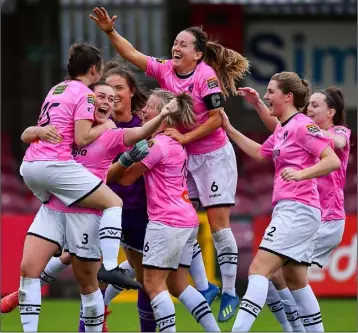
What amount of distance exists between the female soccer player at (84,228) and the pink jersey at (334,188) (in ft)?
5.58

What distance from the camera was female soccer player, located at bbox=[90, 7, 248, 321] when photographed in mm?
8805

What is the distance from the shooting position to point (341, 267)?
14.4 m

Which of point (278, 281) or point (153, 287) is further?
point (278, 281)

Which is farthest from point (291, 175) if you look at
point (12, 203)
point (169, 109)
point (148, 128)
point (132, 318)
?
point (12, 203)

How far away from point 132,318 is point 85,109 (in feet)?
15.7

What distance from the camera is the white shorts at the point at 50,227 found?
7930mm

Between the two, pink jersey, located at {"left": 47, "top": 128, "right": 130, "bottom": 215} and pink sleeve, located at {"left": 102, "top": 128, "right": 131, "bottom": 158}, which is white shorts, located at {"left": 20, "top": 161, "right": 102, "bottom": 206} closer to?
pink jersey, located at {"left": 47, "top": 128, "right": 130, "bottom": 215}

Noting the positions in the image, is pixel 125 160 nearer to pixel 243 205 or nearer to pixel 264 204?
pixel 243 205

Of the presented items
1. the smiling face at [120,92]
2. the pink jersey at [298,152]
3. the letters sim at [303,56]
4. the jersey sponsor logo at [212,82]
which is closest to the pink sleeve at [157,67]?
the smiling face at [120,92]

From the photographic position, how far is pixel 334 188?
9016mm

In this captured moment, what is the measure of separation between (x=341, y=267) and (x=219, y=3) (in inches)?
208

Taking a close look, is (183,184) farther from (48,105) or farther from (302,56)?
(302,56)

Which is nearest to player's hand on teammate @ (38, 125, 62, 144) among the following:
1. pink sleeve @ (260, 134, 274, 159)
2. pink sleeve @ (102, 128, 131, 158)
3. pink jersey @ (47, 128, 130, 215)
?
pink jersey @ (47, 128, 130, 215)

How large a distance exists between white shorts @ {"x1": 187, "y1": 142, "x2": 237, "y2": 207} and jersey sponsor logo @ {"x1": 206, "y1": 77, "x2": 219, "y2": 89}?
600mm
